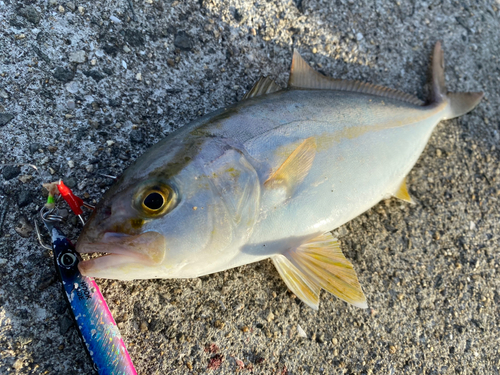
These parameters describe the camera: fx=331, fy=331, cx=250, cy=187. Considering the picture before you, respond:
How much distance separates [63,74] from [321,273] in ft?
5.49

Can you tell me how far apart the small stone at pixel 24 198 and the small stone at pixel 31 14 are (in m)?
0.91

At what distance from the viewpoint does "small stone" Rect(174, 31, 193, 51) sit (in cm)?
199

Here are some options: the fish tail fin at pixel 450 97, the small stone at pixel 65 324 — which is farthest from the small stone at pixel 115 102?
the fish tail fin at pixel 450 97

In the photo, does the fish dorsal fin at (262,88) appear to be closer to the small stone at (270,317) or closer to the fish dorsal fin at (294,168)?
the fish dorsal fin at (294,168)

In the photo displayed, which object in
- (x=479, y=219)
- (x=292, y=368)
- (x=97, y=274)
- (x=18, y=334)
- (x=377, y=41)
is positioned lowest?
(x=292, y=368)

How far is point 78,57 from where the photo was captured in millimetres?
1781

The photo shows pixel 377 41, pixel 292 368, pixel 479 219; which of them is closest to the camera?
pixel 292 368

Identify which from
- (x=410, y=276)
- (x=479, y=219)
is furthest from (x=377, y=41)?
(x=410, y=276)

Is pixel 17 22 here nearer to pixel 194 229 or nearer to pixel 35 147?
pixel 35 147

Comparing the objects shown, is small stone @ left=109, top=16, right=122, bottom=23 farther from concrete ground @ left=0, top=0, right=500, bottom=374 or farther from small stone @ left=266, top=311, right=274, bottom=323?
small stone @ left=266, top=311, right=274, bottom=323

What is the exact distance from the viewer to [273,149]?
1.53m

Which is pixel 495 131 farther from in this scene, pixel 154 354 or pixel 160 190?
pixel 154 354

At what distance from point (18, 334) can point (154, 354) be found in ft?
1.91

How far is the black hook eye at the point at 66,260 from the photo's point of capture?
1.38m
